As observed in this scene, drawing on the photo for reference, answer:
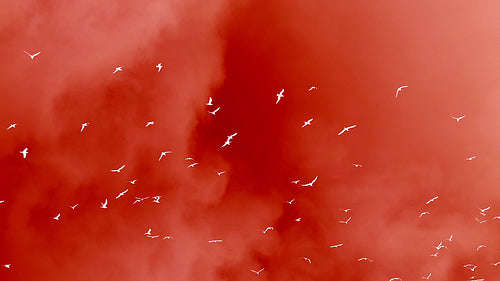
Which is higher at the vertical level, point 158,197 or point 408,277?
point 158,197

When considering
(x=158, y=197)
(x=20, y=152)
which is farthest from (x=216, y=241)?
(x=20, y=152)

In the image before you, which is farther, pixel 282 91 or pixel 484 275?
pixel 484 275

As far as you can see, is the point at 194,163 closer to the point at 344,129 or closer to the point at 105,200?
the point at 105,200

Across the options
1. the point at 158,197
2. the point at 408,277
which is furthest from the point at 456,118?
the point at 158,197

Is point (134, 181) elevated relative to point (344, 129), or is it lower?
lower

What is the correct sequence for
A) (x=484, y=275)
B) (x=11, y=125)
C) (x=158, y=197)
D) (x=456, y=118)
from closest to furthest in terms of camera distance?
1. (x=11, y=125)
2. (x=456, y=118)
3. (x=158, y=197)
4. (x=484, y=275)

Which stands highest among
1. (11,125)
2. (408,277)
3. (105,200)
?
(11,125)

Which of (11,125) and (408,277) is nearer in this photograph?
(11,125)

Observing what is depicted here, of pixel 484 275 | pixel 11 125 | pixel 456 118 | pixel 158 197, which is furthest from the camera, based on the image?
pixel 484 275

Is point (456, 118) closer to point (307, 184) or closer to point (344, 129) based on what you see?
point (344, 129)
